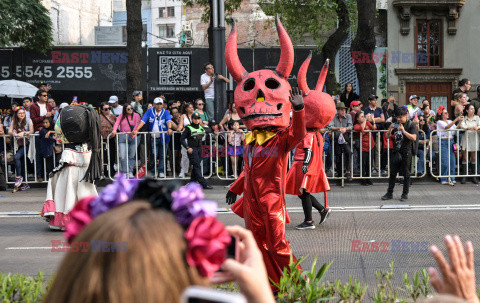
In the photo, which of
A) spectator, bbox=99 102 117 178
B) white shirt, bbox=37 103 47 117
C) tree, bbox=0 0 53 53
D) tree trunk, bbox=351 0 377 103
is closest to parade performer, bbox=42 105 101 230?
spectator, bbox=99 102 117 178

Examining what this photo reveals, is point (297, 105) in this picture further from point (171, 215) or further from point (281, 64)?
point (171, 215)

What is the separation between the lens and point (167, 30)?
58250mm

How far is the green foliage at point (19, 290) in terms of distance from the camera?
3629mm

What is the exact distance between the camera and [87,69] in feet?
92.1

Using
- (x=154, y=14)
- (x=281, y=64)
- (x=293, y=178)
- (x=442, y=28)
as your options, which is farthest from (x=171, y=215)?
(x=154, y=14)

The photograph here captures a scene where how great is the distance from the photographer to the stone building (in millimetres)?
16696

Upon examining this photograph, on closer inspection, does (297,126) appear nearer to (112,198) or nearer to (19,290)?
(19,290)

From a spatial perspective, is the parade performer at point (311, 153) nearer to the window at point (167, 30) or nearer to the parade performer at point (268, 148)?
the parade performer at point (268, 148)

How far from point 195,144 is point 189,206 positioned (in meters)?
12.1

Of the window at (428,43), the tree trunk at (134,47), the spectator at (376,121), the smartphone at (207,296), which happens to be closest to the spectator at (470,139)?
the spectator at (376,121)

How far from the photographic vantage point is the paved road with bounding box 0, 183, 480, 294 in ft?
24.1

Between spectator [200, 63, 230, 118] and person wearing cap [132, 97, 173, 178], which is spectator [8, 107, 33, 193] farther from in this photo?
spectator [200, 63, 230, 118]

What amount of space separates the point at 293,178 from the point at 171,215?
24.5ft

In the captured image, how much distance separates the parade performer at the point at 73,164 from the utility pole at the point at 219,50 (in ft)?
19.9
